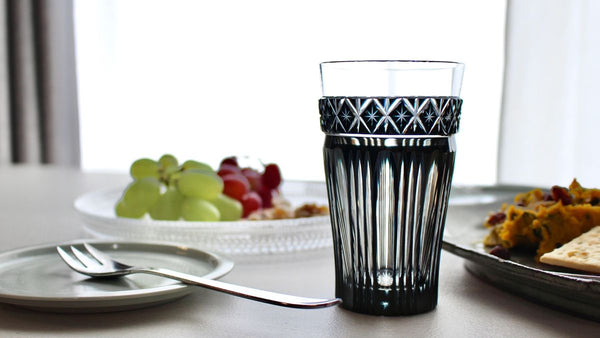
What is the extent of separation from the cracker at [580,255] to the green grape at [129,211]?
610 mm

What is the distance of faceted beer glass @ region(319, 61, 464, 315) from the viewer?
22.5 inches

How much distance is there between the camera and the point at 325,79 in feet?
1.98

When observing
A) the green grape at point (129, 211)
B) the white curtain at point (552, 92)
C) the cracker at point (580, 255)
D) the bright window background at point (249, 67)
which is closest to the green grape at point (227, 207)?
the green grape at point (129, 211)

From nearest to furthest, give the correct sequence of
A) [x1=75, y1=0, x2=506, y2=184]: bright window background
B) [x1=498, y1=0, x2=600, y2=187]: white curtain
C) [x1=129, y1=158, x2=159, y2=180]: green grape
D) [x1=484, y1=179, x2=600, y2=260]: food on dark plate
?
1. [x1=484, y1=179, x2=600, y2=260]: food on dark plate
2. [x1=129, y1=158, x2=159, y2=180]: green grape
3. [x1=498, y1=0, x2=600, y2=187]: white curtain
4. [x1=75, y1=0, x2=506, y2=184]: bright window background

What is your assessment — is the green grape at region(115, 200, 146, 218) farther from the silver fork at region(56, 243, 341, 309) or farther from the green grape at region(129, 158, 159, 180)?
the silver fork at region(56, 243, 341, 309)

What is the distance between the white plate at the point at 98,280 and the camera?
0.57m

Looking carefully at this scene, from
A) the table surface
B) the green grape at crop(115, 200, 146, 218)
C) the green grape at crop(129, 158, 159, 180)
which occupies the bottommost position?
the table surface

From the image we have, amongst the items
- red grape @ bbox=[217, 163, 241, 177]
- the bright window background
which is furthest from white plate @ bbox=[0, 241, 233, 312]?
the bright window background

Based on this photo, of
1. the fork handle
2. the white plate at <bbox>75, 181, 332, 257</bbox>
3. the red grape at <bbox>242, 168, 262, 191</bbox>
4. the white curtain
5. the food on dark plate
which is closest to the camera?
the fork handle

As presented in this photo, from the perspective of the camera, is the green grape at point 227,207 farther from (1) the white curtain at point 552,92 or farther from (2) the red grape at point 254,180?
(1) the white curtain at point 552,92

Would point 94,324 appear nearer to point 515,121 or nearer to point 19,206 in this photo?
point 19,206

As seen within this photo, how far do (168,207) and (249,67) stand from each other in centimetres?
289

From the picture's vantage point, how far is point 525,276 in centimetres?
61

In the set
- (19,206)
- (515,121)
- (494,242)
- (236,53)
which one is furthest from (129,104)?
(494,242)
